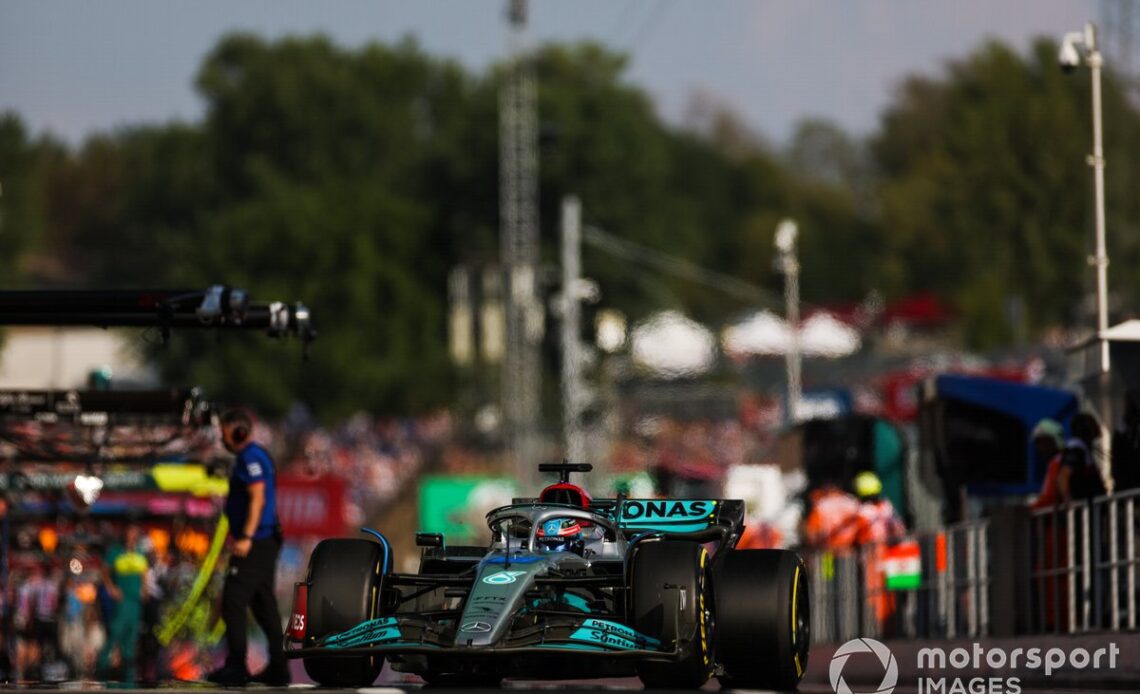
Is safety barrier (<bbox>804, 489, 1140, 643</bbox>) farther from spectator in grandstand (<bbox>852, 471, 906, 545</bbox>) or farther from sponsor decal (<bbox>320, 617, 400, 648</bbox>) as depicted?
sponsor decal (<bbox>320, 617, 400, 648</bbox>)

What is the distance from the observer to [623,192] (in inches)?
3765

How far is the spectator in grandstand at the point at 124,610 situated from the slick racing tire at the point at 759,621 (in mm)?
12869

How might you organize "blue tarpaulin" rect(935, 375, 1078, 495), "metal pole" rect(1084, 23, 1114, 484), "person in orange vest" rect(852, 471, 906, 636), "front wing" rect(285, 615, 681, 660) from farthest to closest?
"blue tarpaulin" rect(935, 375, 1078, 495) → "person in orange vest" rect(852, 471, 906, 636) → "metal pole" rect(1084, 23, 1114, 484) → "front wing" rect(285, 615, 681, 660)

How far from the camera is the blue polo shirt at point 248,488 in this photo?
16.2m

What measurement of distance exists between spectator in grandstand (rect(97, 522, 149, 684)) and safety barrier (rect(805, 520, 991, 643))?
7287 mm

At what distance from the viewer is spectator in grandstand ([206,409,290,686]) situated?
631 inches

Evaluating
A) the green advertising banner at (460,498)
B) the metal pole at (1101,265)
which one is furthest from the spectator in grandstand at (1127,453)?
the green advertising banner at (460,498)

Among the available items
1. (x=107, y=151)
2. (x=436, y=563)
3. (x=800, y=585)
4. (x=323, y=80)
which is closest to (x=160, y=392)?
(x=436, y=563)

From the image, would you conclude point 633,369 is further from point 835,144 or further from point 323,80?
point 835,144

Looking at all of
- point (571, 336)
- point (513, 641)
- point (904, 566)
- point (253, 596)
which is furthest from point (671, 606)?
point (571, 336)

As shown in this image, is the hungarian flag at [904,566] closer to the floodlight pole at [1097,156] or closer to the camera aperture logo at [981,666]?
the camera aperture logo at [981,666]

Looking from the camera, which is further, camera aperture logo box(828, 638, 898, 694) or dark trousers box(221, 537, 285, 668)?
camera aperture logo box(828, 638, 898, 694)

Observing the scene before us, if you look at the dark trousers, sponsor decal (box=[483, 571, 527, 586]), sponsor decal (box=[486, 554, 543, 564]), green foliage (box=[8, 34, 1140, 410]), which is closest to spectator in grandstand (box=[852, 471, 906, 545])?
the dark trousers

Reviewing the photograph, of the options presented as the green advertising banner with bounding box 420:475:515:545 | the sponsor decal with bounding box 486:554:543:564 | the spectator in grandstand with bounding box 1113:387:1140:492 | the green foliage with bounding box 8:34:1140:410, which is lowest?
the sponsor decal with bounding box 486:554:543:564
